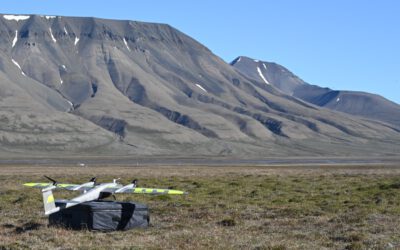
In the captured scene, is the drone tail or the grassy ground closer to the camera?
the grassy ground

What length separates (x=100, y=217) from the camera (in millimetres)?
22250

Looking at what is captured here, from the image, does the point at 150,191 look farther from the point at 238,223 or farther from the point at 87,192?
the point at 238,223

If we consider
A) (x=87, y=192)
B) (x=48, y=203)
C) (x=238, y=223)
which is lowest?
(x=238, y=223)

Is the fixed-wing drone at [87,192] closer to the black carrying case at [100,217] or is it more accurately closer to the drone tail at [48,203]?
the drone tail at [48,203]

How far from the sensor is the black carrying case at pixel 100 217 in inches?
872

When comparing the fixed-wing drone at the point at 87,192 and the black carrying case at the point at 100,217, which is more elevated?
the fixed-wing drone at the point at 87,192

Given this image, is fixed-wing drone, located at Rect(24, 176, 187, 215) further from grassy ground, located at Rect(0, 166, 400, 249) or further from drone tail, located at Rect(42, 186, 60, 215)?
grassy ground, located at Rect(0, 166, 400, 249)

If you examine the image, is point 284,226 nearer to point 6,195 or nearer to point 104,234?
point 104,234

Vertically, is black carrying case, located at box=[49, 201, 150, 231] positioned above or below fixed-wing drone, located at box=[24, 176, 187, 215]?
below

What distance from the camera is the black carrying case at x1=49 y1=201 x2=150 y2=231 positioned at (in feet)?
72.6

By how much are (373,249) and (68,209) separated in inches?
418

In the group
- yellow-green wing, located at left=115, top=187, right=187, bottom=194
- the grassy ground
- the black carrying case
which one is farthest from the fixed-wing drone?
the grassy ground

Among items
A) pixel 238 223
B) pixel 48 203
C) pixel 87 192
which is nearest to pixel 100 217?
pixel 48 203

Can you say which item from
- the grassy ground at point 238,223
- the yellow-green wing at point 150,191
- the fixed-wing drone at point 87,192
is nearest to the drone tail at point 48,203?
the fixed-wing drone at point 87,192
